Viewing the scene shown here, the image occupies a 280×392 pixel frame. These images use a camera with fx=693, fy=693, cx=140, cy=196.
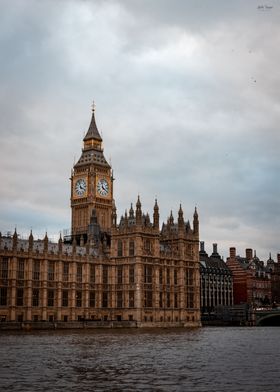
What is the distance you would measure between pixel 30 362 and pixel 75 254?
8310 centimetres

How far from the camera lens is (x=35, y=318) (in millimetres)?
122062

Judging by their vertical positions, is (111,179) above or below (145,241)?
above

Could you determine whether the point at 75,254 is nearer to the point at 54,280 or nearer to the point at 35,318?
the point at 54,280

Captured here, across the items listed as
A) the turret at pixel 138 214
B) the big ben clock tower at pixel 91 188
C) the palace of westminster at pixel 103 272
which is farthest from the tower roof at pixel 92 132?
the turret at pixel 138 214

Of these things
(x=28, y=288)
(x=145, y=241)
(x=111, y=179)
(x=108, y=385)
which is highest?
(x=111, y=179)

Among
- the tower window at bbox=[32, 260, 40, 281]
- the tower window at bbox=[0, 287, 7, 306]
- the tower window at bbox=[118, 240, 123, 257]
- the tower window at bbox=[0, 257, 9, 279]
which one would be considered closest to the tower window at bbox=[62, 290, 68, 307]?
the tower window at bbox=[32, 260, 40, 281]

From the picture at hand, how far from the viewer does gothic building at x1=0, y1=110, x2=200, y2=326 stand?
4759 inches

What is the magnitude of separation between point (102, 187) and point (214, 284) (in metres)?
42.1

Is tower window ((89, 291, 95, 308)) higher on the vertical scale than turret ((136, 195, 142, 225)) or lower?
lower

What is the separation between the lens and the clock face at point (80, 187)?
173000mm

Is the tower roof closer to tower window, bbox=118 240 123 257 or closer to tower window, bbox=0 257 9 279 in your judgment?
tower window, bbox=118 240 123 257

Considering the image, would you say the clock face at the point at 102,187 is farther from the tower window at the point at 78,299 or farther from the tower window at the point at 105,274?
the tower window at the point at 78,299

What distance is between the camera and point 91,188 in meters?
171

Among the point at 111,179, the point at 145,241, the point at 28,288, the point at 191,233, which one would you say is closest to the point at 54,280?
the point at 28,288
